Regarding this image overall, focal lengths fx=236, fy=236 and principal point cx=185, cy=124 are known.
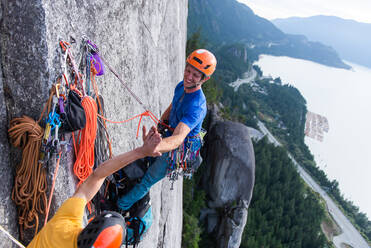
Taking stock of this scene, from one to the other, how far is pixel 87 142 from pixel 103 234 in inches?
40.4

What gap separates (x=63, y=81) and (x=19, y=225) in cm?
117

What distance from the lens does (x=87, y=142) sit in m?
2.05

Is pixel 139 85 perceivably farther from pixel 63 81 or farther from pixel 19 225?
Result: pixel 19 225

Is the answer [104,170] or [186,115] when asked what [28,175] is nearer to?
[104,170]

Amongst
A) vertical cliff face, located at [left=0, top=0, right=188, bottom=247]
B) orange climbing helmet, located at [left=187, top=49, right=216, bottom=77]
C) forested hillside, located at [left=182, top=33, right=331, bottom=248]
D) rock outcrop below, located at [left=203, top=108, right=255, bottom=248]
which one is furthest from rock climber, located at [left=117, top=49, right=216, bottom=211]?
rock outcrop below, located at [left=203, top=108, right=255, bottom=248]

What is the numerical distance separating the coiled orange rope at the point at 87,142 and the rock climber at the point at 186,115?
66cm

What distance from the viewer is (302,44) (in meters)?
180

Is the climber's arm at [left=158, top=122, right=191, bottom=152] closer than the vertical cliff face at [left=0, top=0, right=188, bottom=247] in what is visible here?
No

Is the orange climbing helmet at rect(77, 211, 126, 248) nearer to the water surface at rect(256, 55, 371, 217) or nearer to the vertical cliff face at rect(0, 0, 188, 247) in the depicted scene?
the vertical cliff face at rect(0, 0, 188, 247)

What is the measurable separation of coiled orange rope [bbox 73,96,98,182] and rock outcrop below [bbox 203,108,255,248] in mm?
12291

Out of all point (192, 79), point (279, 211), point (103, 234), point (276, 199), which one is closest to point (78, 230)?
point (103, 234)

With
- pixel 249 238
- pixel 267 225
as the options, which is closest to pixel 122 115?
pixel 249 238

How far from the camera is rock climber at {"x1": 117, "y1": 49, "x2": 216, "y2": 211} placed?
2.33 metres

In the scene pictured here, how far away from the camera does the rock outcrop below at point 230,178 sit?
13.8 m
